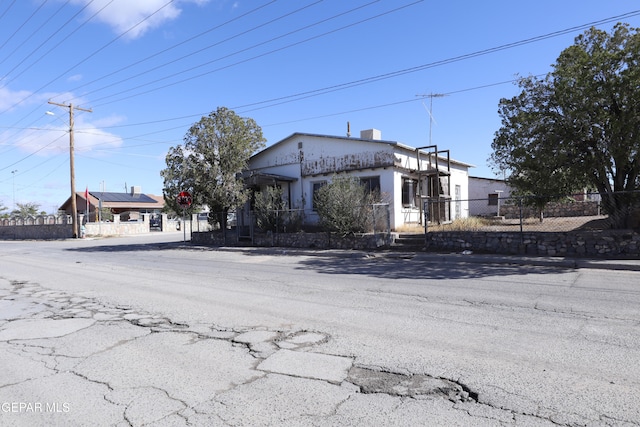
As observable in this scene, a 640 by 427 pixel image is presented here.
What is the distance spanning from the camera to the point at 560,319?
19.8ft

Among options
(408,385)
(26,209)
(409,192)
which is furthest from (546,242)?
(26,209)

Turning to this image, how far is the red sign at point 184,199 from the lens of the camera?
20.9m

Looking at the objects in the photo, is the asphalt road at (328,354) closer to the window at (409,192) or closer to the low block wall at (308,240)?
the low block wall at (308,240)

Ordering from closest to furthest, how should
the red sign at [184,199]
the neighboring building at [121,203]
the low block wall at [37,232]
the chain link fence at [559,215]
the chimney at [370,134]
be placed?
the chain link fence at [559,215], the red sign at [184,199], the chimney at [370,134], the low block wall at [37,232], the neighboring building at [121,203]

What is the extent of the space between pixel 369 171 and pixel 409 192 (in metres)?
2.37

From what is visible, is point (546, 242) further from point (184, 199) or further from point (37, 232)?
point (37, 232)

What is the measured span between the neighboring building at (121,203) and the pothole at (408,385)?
55691 mm

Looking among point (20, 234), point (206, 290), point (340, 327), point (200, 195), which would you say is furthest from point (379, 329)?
point (20, 234)

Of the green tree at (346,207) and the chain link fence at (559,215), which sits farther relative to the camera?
the green tree at (346,207)

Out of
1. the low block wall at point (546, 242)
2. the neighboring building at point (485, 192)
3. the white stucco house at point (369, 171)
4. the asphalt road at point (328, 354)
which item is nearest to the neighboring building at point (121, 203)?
the white stucco house at point (369, 171)

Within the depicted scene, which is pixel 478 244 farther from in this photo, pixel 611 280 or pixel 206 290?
pixel 206 290

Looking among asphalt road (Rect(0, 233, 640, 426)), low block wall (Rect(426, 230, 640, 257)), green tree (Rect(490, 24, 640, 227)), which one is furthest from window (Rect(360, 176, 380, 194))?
asphalt road (Rect(0, 233, 640, 426))

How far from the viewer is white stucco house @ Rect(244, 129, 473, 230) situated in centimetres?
1948

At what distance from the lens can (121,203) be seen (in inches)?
2242
